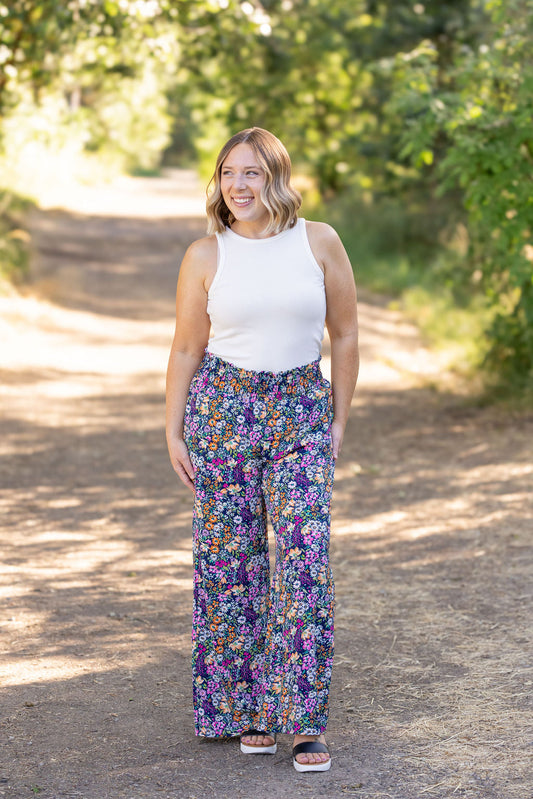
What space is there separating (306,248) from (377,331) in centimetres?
942

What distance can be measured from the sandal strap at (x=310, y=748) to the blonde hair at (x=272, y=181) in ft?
5.38

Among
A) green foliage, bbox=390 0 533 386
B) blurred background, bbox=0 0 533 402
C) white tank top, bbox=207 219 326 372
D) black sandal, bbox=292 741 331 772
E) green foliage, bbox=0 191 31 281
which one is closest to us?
white tank top, bbox=207 219 326 372

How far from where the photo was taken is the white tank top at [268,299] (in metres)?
3.17

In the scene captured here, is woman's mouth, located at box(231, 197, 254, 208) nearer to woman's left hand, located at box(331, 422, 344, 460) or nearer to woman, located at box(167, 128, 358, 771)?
woman, located at box(167, 128, 358, 771)

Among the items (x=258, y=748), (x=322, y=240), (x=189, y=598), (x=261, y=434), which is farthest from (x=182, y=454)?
(x=189, y=598)

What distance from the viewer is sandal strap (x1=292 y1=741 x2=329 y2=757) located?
130 inches

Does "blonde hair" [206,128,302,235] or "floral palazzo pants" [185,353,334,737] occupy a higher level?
"blonde hair" [206,128,302,235]

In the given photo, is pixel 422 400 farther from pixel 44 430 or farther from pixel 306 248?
pixel 306 248

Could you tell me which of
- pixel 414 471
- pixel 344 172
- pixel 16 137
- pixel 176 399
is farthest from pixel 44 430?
pixel 344 172

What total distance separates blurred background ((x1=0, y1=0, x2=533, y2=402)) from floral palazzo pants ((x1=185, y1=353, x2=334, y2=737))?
1.50 metres

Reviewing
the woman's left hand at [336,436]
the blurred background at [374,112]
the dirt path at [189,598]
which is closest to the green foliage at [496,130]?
the blurred background at [374,112]

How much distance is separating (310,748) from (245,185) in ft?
5.91

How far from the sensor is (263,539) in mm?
3365

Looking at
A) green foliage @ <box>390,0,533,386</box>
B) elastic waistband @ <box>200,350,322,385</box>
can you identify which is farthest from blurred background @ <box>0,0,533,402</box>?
elastic waistband @ <box>200,350,322,385</box>
